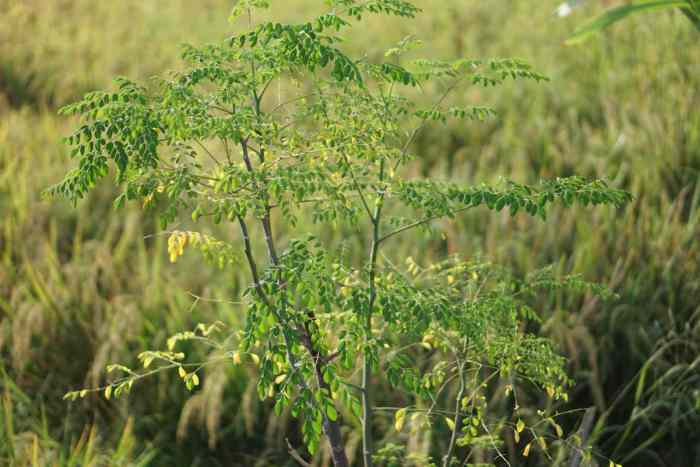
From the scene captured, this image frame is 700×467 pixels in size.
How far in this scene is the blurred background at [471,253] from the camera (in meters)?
2.89

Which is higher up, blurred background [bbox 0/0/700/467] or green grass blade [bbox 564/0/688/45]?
green grass blade [bbox 564/0/688/45]

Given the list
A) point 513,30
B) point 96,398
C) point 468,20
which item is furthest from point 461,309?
point 468,20

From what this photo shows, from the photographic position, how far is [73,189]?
1770 millimetres

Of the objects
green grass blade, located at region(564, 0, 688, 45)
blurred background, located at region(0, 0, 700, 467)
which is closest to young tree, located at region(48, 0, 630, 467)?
green grass blade, located at region(564, 0, 688, 45)

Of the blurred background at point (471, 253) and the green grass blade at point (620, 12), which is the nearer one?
the green grass blade at point (620, 12)

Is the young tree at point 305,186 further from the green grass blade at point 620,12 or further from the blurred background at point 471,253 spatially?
the blurred background at point 471,253

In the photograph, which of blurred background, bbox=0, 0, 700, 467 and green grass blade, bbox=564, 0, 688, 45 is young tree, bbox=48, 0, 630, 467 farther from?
blurred background, bbox=0, 0, 700, 467

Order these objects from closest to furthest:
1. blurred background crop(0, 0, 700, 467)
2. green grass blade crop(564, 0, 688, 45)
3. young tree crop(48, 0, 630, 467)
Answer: young tree crop(48, 0, 630, 467) → green grass blade crop(564, 0, 688, 45) → blurred background crop(0, 0, 700, 467)

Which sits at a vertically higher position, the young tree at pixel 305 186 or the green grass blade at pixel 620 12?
the green grass blade at pixel 620 12

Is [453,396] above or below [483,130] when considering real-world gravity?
below

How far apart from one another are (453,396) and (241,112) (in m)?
1.51

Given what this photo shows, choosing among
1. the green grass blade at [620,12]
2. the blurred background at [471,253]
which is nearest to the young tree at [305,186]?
the green grass blade at [620,12]

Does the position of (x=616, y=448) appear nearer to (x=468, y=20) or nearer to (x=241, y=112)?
(x=241, y=112)

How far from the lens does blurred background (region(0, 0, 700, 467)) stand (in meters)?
2.89
